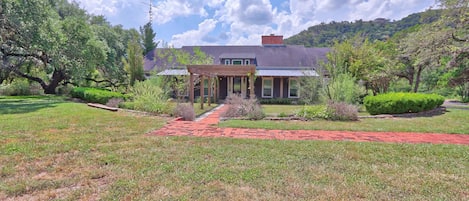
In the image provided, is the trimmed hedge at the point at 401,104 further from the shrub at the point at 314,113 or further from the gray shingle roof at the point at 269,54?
the gray shingle roof at the point at 269,54

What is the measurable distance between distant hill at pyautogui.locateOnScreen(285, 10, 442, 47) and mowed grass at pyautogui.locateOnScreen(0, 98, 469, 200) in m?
34.9

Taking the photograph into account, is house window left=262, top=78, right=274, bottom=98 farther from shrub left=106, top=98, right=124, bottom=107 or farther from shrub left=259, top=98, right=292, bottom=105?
shrub left=106, top=98, right=124, bottom=107

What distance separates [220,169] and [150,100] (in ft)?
27.2

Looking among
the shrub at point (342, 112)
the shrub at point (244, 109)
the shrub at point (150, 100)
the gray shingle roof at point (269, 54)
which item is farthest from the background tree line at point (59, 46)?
the shrub at point (342, 112)

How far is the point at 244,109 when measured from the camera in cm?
1083

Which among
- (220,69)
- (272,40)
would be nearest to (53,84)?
(220,69)

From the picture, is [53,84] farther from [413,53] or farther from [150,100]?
[413,53]

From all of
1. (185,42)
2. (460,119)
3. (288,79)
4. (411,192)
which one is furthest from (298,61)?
(411,192)

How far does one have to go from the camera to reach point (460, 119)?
33.0ft

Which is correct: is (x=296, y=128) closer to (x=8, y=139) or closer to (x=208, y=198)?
(x=208, y=198)

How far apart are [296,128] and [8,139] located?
23.5 feet

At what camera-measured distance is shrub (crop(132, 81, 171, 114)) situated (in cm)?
1127

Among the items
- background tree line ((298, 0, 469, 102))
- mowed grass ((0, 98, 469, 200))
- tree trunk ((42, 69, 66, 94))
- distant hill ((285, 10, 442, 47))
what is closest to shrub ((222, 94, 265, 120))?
background tree line ((298, 0, 469, 102))

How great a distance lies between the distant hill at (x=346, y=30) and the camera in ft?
126
